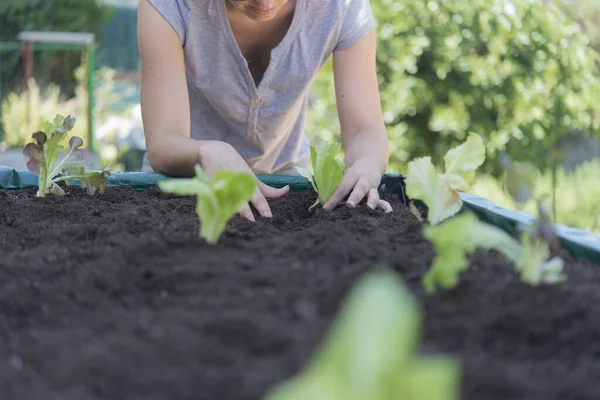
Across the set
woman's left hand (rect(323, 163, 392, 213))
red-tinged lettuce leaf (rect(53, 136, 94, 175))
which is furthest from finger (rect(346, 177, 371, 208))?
red-tinged lettuce leaf (rect(53, 136, 94, 175))

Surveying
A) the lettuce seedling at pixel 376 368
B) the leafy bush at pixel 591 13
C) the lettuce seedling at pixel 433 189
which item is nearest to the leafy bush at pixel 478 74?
the lettuce seedling at pixel 433 189

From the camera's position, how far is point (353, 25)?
6.23 feet

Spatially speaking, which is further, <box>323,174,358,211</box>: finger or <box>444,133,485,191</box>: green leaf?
<box>323,174,358,211</box>: finger

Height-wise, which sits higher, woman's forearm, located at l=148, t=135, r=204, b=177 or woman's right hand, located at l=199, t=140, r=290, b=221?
woman's right hand, located at l=199, t=140, r=290, b=221

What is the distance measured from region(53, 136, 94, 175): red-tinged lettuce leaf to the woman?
16 centimetres

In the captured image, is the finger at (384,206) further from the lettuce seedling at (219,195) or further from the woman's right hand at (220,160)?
the lettuce seedling at (219,195)

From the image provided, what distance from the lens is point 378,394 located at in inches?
15.8

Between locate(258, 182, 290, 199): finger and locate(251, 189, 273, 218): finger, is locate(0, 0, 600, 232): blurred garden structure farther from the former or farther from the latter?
locate(251, 189, 273, 218): finger

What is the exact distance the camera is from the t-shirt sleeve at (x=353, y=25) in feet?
6.21

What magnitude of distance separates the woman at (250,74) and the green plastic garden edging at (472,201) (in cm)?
7

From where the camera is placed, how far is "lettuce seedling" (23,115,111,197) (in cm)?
157

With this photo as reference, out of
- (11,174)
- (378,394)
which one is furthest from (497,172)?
(378,394)

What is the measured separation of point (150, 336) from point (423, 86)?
11.0ft

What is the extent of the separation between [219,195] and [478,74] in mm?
2943
